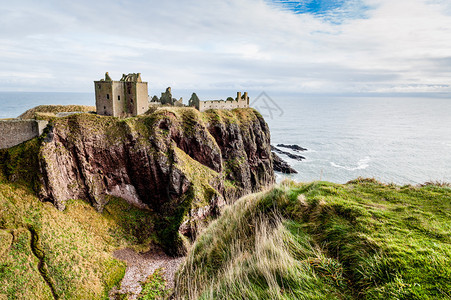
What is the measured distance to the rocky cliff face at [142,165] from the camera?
31.9 metres

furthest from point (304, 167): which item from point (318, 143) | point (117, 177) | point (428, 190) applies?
point (428, 190)

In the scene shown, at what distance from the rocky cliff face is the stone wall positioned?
6.26 feet

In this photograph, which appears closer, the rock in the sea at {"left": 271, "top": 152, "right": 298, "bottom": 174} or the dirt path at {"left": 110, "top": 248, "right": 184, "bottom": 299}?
the dirt path at {"left": 110, "top": 248, "right": 184, "bottom": 299}

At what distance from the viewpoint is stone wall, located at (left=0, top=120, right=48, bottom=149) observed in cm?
3030

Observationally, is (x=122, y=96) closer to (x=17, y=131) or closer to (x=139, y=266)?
(x=17, y=131)

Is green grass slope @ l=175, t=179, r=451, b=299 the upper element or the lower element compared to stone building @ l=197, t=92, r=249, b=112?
lower

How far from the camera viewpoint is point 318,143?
337 feet

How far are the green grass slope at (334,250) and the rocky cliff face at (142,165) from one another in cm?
2898

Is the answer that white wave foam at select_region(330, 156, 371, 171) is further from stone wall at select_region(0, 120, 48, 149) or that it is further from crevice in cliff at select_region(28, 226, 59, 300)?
stone wall at select_region(0, 120, 48, 149)

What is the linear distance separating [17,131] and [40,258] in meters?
17.9

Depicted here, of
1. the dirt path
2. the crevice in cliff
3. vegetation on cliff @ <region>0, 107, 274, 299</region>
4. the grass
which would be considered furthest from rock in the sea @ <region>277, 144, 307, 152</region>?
the crevice in cliff

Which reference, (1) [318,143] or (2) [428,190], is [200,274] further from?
(1) [318,143]

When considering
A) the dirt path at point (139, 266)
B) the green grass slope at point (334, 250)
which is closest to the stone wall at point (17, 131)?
the dirt path at point (139, 266)

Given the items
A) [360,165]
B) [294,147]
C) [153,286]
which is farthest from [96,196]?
[294,147]
